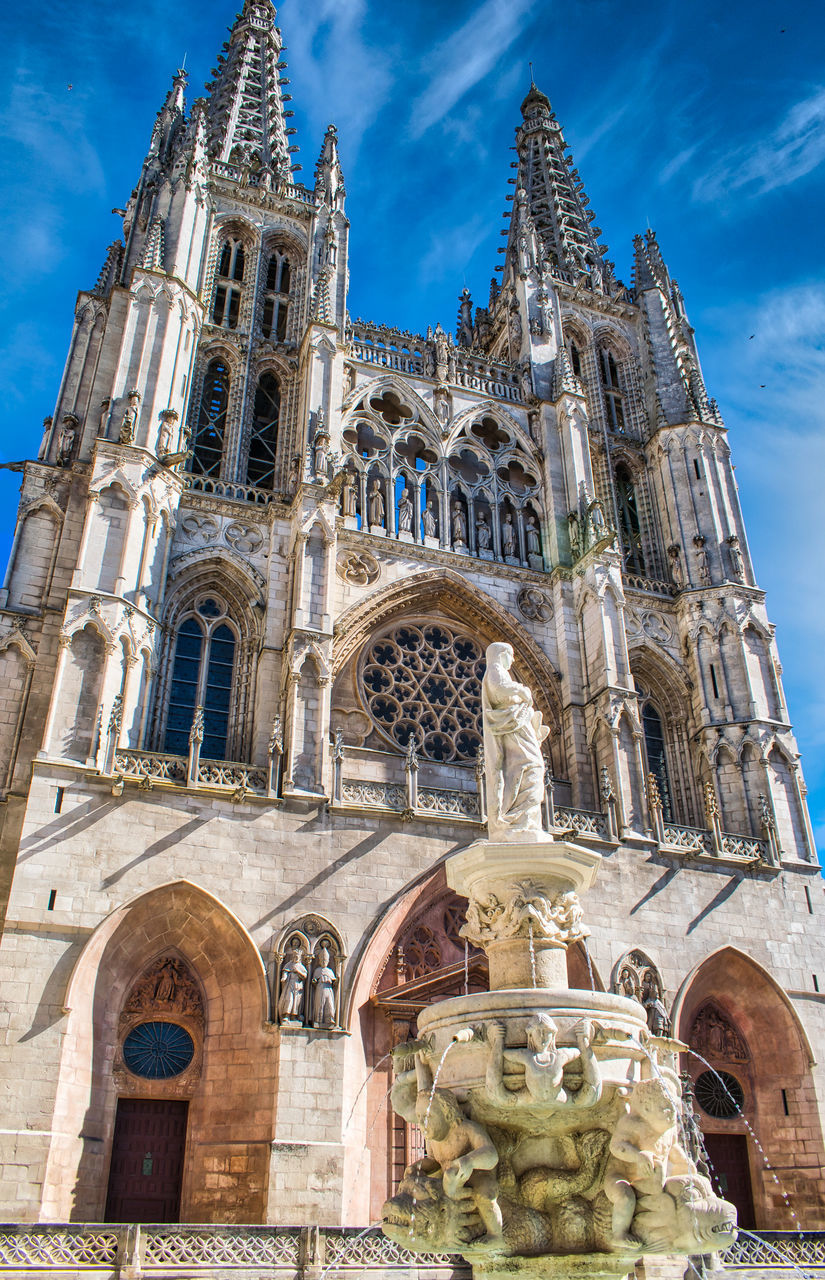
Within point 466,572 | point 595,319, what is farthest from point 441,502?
point 595,319

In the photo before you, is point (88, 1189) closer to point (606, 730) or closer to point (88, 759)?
point (88, 759)

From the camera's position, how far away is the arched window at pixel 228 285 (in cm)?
2319

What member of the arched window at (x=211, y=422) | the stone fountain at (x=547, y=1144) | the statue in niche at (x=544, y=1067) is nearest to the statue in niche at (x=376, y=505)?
the arched window at (x=211, y=422)

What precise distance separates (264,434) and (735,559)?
10.9 m

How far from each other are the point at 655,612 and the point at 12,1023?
49.8 ft

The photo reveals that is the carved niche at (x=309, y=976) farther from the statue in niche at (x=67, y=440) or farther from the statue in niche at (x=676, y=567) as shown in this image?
the statue in niche at (x=676, y=567)

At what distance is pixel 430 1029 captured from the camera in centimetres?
717

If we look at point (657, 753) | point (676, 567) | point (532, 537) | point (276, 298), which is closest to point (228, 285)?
point (276, 298)

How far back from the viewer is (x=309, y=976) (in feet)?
46.4

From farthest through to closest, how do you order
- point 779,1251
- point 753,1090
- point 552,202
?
point 552,202 < point 753,1090 < point 779,1251

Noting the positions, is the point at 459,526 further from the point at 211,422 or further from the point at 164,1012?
the point at 164,1012

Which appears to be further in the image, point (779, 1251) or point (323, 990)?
point (323, 990)

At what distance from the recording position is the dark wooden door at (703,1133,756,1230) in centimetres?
1620

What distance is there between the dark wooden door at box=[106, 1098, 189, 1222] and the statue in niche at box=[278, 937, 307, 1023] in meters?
2.07
